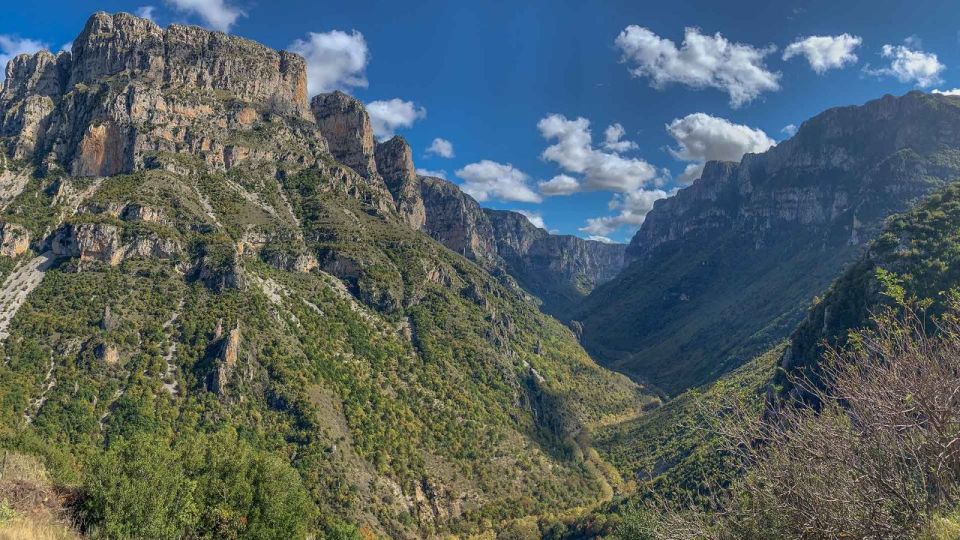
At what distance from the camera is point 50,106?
12512cm

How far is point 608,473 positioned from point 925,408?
96.3m

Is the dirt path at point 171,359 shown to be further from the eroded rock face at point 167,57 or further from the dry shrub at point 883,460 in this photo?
the eroded rock face at point 167,57

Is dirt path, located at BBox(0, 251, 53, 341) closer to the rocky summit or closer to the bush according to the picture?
the rocky summit

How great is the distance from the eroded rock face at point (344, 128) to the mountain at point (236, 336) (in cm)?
2761

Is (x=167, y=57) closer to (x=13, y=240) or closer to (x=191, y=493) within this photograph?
(x=13, y=240)

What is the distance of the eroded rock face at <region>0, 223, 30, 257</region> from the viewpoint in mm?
82375

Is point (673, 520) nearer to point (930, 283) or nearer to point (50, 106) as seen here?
point (930, 283)

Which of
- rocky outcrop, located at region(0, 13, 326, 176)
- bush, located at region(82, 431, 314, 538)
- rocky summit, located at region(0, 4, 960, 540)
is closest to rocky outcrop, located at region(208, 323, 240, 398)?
rocky summit, located at region(0, 4, 960, 540)

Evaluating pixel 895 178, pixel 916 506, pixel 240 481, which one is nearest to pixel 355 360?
pixel 240 481

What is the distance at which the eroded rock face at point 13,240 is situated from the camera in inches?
3243

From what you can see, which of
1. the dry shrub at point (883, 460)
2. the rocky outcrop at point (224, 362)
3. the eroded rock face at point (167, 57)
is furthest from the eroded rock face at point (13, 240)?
the dry shrub at point (883, 460)

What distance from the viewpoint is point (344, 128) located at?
188m

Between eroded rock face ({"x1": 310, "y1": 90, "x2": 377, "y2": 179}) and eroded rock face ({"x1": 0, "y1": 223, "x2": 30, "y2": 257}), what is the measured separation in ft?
357

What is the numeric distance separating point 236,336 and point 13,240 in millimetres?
45951
